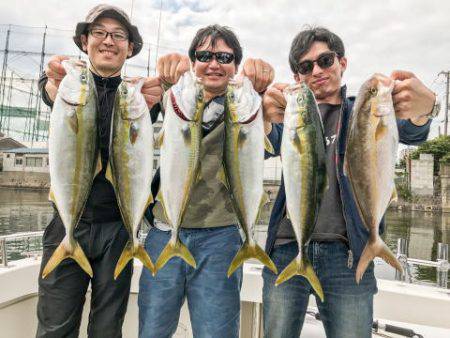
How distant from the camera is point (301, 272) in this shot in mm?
2971

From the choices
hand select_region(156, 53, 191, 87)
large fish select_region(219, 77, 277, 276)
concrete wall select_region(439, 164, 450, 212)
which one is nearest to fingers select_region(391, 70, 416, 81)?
large fish select_region(219, 77, 277, 276)

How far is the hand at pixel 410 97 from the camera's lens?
284 cm

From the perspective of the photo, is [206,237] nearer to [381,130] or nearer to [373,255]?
[373,255]

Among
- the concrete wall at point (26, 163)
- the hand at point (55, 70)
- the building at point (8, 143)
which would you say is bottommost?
the hand at point (55, 70)

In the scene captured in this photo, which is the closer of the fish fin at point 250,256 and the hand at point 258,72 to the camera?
the fish fin at point 250,256

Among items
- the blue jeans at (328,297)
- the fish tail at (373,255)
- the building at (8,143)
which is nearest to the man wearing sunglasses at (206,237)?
the blue jeans at (328,297)

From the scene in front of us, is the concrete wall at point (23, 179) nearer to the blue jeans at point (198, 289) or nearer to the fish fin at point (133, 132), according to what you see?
the blue jeans at point (198, 289)

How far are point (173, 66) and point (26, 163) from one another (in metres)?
72.7

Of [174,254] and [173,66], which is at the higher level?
[173,66]

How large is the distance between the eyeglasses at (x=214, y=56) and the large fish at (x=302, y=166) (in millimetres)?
806

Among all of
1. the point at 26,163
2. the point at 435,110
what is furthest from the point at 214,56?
the point at 26,163

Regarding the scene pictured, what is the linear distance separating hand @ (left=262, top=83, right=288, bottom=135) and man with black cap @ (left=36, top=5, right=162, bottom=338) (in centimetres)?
100

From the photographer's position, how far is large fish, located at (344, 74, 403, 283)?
288 cm

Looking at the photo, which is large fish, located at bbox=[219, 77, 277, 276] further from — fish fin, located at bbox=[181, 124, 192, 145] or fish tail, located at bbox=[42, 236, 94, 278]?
fish tail, located at bbox=[42, 236, 94, 278]
